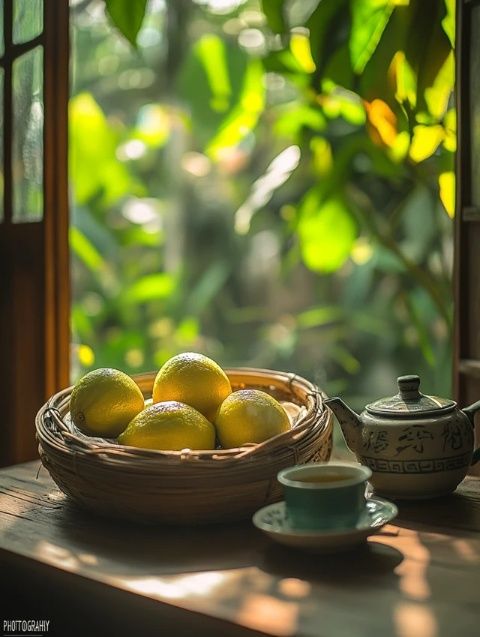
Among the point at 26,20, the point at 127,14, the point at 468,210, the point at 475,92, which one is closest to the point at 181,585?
the point at 468,210

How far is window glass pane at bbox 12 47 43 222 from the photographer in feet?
5.13

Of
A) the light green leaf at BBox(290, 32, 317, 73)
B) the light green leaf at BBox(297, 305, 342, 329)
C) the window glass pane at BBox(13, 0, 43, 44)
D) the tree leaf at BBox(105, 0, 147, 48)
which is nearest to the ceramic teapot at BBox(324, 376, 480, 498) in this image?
the tree leaf at BBox(105, 0, 147, 48)

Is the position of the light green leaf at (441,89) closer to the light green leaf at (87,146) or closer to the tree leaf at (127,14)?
the tree leaf at (127,14)

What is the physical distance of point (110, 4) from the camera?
1503 mm

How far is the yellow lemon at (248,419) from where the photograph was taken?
1085 mm

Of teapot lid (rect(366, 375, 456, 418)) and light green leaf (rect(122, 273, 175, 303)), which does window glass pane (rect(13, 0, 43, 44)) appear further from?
light green leaf (rect(122, 273, 175, 303))

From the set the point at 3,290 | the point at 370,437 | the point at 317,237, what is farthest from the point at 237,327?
the point at 370,437

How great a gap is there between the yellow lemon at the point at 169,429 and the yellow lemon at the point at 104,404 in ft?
0.15

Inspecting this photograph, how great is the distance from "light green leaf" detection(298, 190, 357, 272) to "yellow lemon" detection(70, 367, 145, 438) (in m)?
0.96

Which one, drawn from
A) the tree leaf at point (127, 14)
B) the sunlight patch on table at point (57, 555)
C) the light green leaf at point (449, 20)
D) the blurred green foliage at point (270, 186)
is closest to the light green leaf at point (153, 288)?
the blurred green foliage at point (270, 186)

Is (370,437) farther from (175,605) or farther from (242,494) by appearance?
(175,605)

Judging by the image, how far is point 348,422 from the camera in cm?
112

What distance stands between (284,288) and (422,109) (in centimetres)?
205

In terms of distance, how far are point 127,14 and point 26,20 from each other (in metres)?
0.21
